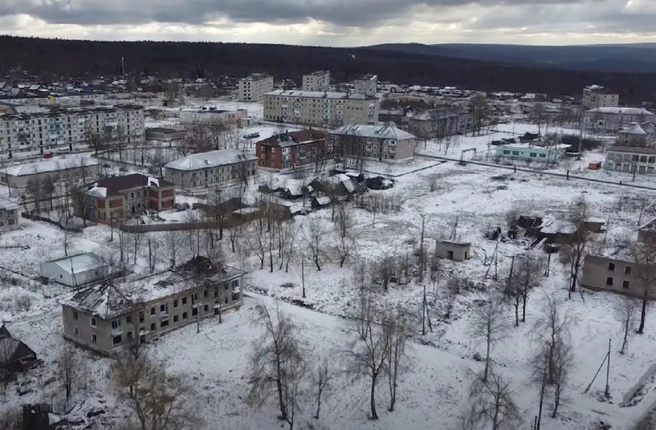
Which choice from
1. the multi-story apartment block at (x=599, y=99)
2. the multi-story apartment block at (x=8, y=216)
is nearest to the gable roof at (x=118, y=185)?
the multi-story apartment block at (x=8, y=216)

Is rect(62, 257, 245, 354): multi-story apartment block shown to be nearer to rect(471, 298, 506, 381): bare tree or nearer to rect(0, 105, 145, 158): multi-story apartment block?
rect(471, 298, 506, 381): bare tree

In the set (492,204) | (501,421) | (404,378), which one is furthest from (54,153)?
(501,421)

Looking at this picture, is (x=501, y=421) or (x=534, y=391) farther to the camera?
(x=534, y=391)

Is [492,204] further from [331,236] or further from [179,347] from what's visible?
[179,347]

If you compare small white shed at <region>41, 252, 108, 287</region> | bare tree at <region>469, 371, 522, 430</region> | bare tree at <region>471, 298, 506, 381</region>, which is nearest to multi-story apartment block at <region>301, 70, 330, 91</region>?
small white shed at <region>41, 252, 108, 287</region>

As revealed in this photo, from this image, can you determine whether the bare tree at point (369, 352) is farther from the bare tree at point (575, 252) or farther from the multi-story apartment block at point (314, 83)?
the multi-story apartment block at point (314, 83)

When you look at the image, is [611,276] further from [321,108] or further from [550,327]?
[321,108]
